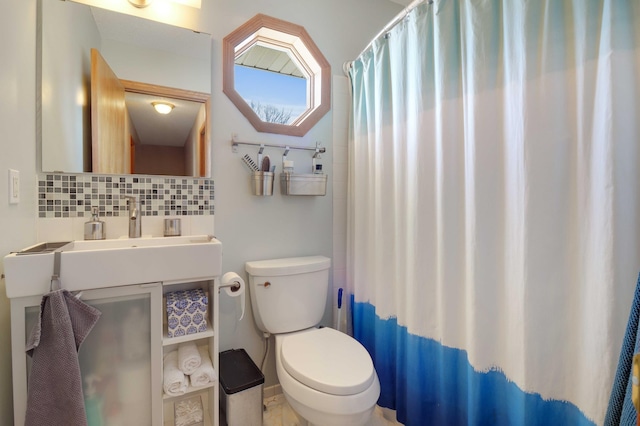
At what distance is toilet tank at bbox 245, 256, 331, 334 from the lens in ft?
4.94

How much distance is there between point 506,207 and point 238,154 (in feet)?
4.12

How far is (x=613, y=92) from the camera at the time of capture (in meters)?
0.70

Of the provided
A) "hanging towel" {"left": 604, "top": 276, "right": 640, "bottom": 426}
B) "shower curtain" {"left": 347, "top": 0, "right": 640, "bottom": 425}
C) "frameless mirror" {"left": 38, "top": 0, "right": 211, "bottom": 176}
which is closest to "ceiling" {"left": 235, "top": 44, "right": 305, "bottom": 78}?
"frameless mirror" {"left": 38, "top": 0, "right": 211, "bottom": 176}

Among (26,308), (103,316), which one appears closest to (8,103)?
(26,308)

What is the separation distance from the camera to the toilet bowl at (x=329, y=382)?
1.05 metres

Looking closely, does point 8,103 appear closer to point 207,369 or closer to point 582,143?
Answer: point 207,369

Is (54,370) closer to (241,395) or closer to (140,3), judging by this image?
(241,395)

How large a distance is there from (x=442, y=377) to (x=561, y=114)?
1014 millimetres

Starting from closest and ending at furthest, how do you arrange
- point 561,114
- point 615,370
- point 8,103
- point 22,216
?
point 615,370 < point 561,114 < point 8,103 < point 22,216

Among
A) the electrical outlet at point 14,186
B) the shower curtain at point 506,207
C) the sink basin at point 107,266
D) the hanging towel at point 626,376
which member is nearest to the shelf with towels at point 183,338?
the sink basin at point 107,266

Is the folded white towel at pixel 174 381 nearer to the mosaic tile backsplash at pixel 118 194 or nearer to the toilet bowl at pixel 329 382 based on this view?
the toilet bowl at pixel 329 382

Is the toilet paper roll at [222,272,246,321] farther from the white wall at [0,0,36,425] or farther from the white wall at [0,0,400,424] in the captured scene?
the white wall at [0,0,36,425]

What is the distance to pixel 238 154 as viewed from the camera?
5.21 feet

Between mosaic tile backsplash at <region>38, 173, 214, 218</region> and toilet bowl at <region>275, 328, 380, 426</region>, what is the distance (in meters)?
0.83
